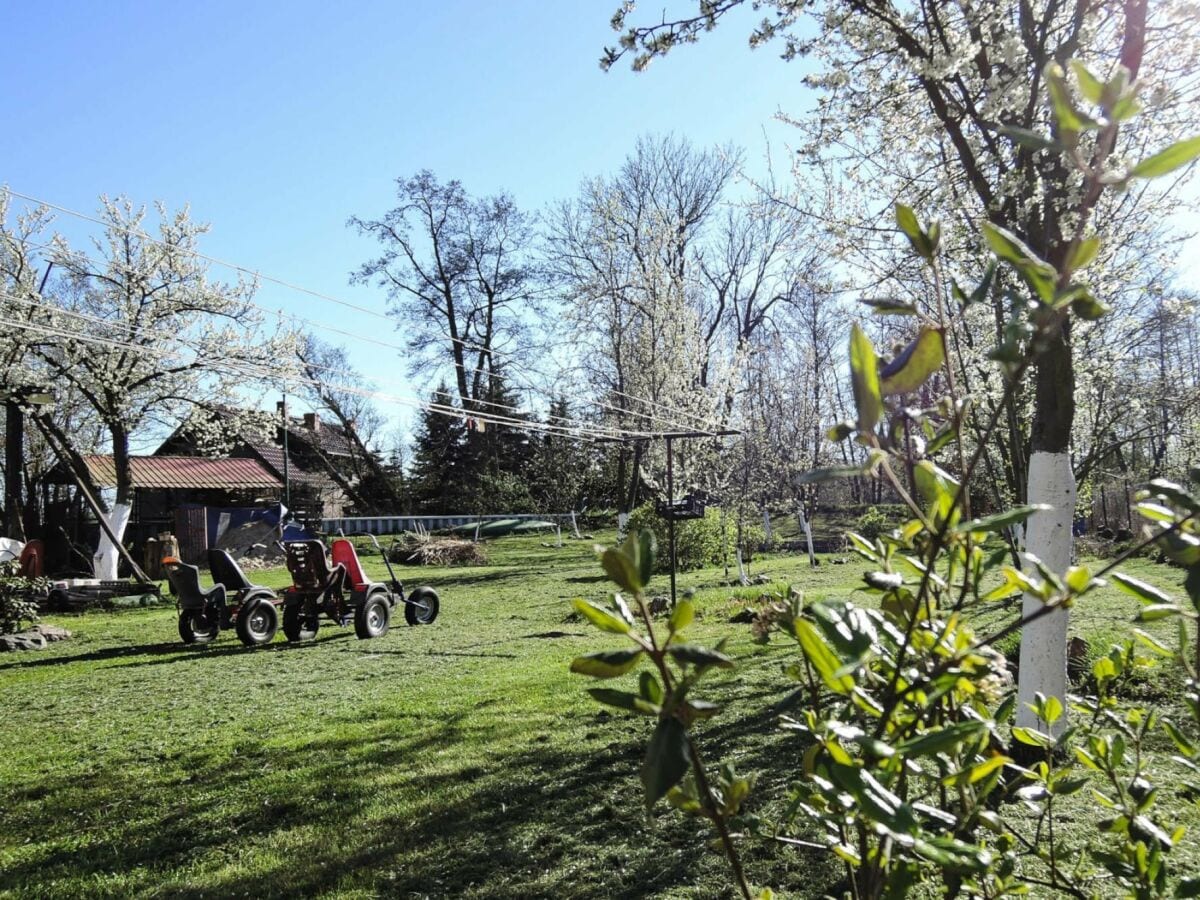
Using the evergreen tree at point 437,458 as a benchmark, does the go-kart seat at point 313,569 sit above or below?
below

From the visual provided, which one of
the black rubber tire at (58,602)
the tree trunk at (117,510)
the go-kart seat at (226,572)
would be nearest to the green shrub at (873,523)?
the go-kart seat at (226,572)

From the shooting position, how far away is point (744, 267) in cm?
2733

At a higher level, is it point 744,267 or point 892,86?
point 744,267

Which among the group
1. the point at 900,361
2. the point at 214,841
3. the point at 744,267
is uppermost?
the point at 744,267

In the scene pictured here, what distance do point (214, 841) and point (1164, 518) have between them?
11.6ft

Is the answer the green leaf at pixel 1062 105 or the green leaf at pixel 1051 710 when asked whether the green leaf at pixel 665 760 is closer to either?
the green leaf at pixel 1062 105

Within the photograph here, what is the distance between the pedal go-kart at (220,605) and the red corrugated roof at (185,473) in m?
15.5

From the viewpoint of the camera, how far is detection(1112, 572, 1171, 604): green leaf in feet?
2.67

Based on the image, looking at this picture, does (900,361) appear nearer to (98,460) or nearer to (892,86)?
(892,86)

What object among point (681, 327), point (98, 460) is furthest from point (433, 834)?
point (98, 460)

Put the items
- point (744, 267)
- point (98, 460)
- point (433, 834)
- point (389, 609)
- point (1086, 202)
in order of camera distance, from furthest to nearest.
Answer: point (744, 267), point (98, 460), point (389, 609), point (433, 834), point (1086, 202)

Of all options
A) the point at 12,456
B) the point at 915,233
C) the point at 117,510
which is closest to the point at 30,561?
the point at 117,510

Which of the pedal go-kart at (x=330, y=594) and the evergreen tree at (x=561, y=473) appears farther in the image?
the evergreen tree at (x=561, y=473)

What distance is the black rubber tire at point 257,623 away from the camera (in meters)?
8.51
